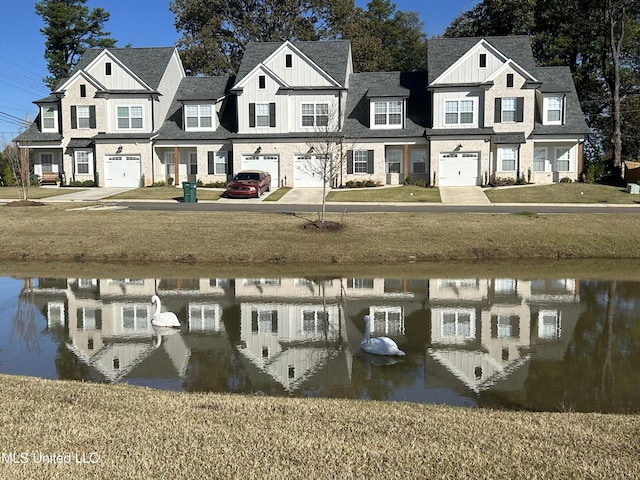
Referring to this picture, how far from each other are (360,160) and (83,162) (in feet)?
66.8

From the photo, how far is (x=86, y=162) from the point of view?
4750 cm

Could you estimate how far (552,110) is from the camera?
149ft

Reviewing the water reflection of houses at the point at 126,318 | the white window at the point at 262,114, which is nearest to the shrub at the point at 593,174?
the white window at the point at 262,114

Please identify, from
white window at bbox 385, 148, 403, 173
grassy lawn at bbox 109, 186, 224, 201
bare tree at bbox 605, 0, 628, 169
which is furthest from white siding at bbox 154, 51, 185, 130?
bare tree at bbox 605, 0, 628, 169

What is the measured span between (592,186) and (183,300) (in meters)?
32.3

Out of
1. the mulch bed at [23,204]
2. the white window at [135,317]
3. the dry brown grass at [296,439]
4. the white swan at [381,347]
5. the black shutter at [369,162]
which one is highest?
the black shutter at [369,162]

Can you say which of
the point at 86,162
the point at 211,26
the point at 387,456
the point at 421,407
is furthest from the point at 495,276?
the point at 211,26

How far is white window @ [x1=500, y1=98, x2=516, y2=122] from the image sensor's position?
43.8 meters

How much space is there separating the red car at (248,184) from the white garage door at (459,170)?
1191cm

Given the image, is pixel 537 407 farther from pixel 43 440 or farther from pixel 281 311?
pixel 281 311

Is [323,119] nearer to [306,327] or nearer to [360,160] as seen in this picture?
[360,160]

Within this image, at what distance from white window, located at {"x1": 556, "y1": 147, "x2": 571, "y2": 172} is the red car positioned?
67.4ft

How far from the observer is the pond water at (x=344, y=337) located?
10.4m

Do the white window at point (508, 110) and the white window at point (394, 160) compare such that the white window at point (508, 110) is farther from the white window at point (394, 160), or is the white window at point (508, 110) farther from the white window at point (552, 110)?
the white window at point (394, 160)
